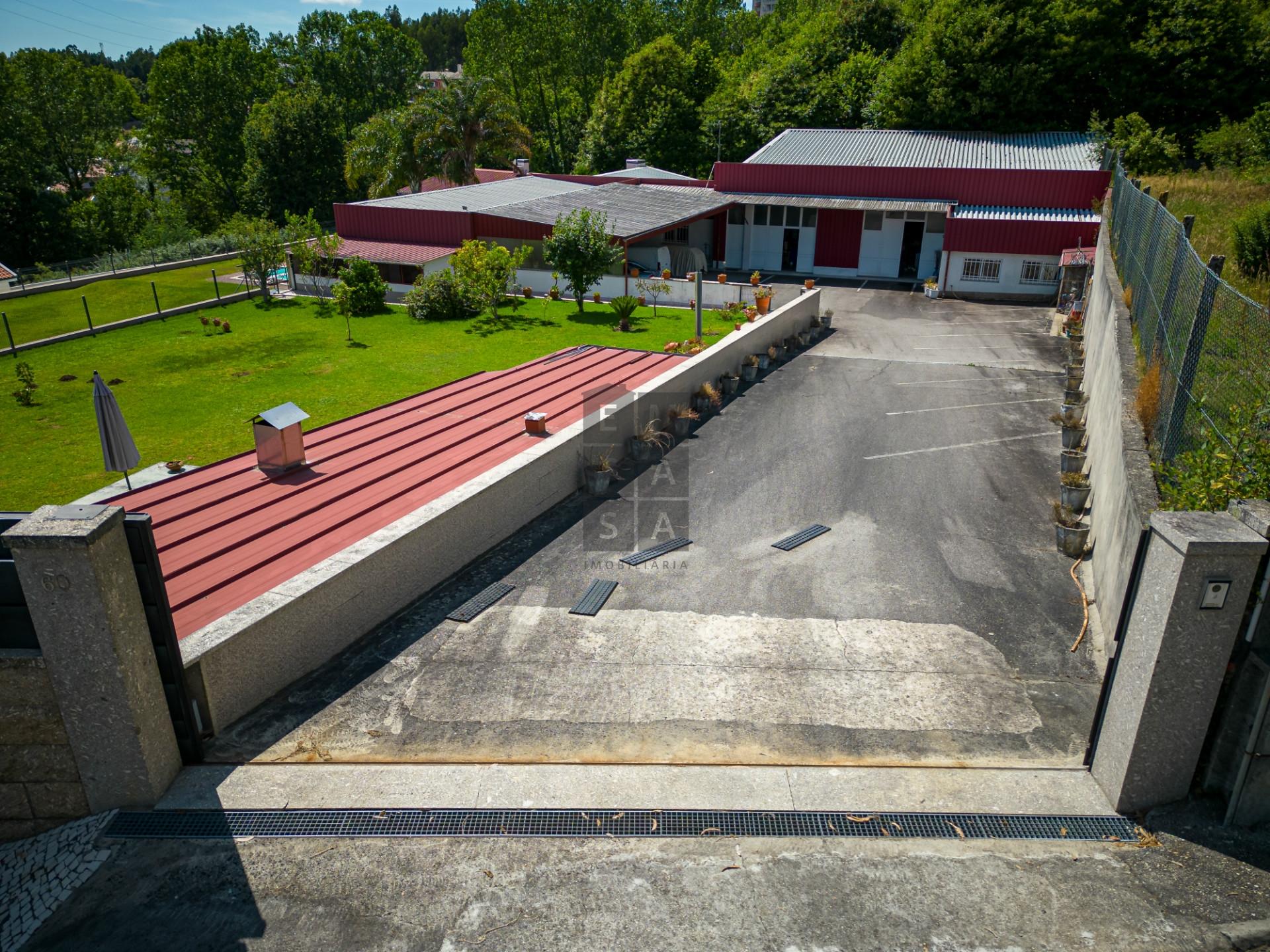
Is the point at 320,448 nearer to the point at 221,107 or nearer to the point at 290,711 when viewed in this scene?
the point at 290,711

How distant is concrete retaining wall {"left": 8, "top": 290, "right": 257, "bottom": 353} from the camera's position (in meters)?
26.0

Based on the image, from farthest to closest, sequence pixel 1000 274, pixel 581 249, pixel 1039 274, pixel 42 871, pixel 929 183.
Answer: pixel 929 183 → pixel 1000 274 → pixel 1039 274 → pixel 581 249 → pixel 42 871

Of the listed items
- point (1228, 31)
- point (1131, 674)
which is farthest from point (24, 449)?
point (1228, 31)

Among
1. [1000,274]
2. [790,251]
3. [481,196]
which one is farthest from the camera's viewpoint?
[481,196]

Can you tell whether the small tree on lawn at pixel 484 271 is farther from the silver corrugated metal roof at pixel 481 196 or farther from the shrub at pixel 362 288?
the silver corrugated metal roof at pixel 481 196

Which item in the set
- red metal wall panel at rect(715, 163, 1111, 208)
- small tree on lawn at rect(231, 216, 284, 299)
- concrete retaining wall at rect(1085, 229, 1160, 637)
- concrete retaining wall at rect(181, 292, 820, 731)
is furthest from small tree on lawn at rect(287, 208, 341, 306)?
concrete retaining wall at rect(1085, 229, 1160, 637)

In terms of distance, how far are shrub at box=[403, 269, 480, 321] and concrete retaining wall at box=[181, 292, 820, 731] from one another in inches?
648

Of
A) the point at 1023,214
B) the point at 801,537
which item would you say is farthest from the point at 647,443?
the point at 1023,214

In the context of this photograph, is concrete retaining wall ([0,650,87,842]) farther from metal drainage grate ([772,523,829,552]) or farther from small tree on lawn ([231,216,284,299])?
small tree on lawn ([231,216,284,299])

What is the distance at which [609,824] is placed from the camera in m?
5.62

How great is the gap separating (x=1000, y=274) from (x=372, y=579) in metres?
28.6

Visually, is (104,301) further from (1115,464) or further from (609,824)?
(1115,464)

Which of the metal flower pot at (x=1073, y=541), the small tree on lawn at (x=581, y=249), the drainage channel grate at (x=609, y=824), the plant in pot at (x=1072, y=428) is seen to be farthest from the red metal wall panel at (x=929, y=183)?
the drainage channel grate at (x=609, y=824)

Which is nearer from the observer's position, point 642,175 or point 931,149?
point 931,149
